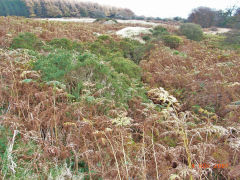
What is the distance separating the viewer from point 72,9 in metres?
39.8

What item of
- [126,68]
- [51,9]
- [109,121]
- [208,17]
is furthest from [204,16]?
[109,121]

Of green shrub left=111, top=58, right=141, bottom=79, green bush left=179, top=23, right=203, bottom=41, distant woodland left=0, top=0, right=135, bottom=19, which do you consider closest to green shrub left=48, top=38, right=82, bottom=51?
green shrub left=111, top=58, right=141, bottom=79

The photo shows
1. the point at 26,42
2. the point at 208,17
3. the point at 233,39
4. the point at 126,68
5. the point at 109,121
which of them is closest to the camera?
the point at 109,121

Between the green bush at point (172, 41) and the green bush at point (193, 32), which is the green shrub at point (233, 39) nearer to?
the green bush at point (193, 32)

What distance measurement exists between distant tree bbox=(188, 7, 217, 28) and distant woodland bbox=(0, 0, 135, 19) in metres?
20.2

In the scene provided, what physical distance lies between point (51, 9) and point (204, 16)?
1142 inches

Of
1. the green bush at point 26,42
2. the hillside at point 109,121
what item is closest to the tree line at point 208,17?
the hillside at point 109,121

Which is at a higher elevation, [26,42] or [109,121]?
[26,42]

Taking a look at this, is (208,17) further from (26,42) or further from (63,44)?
(26,42)

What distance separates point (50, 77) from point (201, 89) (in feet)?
13.2

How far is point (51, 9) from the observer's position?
115 feet

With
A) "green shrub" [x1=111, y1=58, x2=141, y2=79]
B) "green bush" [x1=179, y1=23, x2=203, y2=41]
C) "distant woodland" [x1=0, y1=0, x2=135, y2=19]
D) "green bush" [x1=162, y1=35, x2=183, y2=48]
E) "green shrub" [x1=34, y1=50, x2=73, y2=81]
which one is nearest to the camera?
"green shrub" [x1=34, y1=50, x2=73, y2=81]

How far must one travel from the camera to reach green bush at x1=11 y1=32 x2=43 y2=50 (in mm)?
6289

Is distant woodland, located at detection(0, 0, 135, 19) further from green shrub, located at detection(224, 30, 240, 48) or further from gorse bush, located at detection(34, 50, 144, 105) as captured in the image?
green shrub, located at detection(224, 30, 240, 48)
